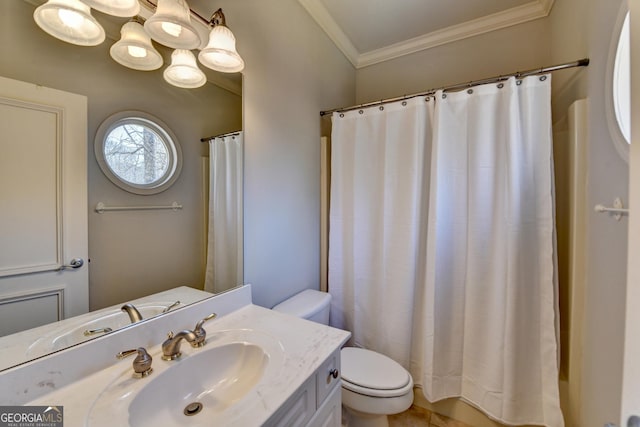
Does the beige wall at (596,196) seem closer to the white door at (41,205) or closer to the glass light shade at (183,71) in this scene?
the glass light shade at (183,71)

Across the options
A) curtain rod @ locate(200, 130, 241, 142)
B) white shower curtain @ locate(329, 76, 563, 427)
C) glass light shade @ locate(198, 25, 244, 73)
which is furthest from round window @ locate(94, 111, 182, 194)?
white shower curtain @ locate(329, 76, 563, 427)

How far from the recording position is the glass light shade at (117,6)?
0.75 m

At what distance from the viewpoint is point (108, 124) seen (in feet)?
2.61

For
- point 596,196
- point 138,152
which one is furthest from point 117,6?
point 596,196

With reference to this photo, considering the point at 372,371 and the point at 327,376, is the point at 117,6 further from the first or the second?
the point at 372,371

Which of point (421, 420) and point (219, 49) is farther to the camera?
point (421, 420)

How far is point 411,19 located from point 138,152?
6.54 ft

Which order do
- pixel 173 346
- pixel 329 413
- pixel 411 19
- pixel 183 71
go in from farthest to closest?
1. pixel 411 19
2. pixel 183 71
3. pixel 329 413
4. pixel 173 346

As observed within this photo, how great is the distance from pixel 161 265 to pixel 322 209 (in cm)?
115

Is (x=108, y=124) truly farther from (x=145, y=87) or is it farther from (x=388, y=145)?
(x=388, y=145)

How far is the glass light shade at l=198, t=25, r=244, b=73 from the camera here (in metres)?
1.02

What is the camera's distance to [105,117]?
790 mm

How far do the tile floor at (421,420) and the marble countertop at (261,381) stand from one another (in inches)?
41.9

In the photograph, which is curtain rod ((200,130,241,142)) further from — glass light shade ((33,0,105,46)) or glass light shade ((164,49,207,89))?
glass light shade ((33,0,105,46))
